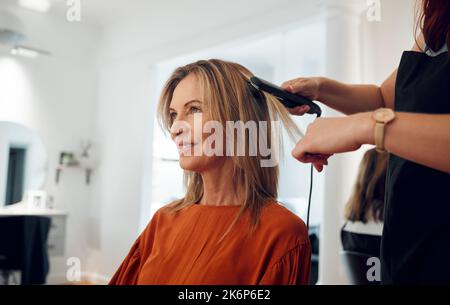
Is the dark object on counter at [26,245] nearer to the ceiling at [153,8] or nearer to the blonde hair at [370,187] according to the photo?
the ceiling at [153,8]

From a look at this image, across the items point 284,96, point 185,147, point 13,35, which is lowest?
point 185,147

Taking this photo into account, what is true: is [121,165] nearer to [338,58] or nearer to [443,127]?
[338,58]

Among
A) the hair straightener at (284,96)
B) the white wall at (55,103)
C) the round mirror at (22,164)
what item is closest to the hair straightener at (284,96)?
the hair straightener at (284,96)

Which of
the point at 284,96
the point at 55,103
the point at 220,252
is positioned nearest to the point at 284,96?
the point at 284,96

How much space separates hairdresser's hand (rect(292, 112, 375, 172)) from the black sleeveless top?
0.16m

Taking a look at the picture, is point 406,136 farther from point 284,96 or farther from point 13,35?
Answer: point 13,35

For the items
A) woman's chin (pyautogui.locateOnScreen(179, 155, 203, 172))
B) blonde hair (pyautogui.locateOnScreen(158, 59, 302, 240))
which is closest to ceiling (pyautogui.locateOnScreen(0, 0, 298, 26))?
blonde hair (pyautogui.locateOnScreen(158, 59, 302, 240))

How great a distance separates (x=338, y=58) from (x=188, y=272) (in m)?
0.66

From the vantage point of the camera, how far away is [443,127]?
1.95ft

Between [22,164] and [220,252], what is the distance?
0.68 meters

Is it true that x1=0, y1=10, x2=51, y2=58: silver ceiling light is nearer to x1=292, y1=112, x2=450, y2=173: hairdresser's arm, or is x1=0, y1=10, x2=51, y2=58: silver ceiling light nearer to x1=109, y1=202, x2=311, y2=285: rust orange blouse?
x1=109, y1=202, x2=311, y2=285: rust orange blouse

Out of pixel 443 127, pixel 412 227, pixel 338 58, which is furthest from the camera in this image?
pixel 338 58

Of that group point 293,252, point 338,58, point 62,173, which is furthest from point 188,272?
point 338,58

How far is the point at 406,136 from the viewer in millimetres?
610
